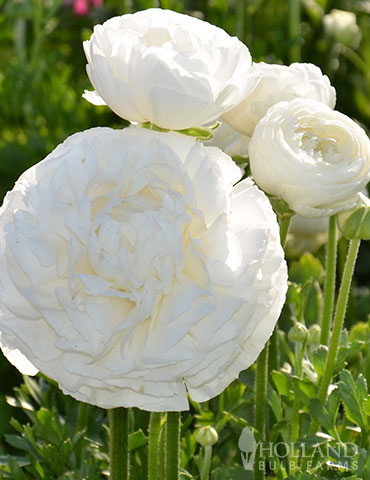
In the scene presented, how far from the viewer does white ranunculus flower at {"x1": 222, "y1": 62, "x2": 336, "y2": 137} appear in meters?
0.78

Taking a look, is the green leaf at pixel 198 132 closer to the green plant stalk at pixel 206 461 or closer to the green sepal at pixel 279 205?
the green sepal at pixel 279 205

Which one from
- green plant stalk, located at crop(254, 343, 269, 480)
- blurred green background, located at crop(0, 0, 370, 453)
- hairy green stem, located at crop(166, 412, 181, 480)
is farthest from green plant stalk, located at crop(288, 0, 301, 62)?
hairy green stem, located at crop(166, 412, 181, 480)

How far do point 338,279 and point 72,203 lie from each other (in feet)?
3.40

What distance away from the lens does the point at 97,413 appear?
105 cm

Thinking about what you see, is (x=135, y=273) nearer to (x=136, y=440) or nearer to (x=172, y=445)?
(x=172, y=445)

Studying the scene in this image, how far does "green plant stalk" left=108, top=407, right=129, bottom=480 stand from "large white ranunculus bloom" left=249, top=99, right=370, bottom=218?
212 millimetres

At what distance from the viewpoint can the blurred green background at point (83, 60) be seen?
1739 millimetres

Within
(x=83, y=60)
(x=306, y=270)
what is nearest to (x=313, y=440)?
(x=306, y=270)

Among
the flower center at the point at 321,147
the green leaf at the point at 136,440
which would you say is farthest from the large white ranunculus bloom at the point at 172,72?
the green leaf at the point at 136,440

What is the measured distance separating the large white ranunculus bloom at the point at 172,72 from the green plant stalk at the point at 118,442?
216 millimetres

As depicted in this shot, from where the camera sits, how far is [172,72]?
61cm

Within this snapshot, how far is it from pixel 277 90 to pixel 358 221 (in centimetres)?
13

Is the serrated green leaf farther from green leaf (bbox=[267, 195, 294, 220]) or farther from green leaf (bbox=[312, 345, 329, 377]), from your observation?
green leaf (bbox=[267, 195, 294, 220])

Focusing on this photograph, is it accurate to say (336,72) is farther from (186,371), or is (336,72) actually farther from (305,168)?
(186,371)
